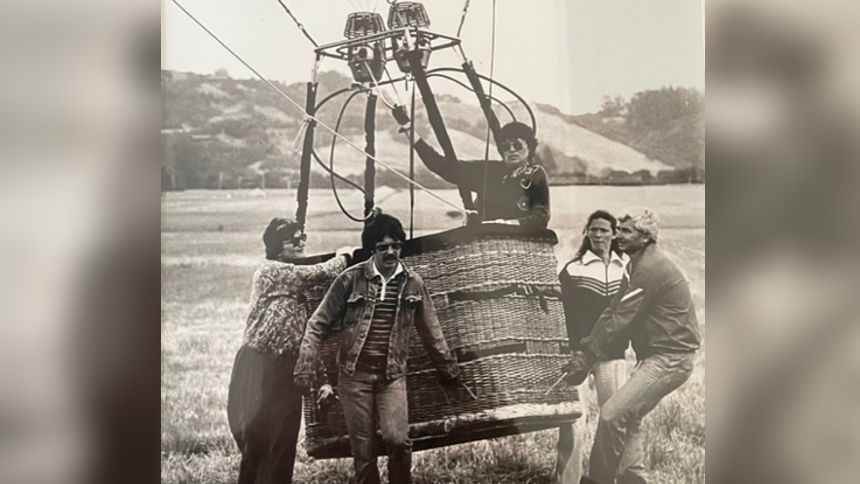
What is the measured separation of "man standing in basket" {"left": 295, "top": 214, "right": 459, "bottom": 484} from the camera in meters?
0.91

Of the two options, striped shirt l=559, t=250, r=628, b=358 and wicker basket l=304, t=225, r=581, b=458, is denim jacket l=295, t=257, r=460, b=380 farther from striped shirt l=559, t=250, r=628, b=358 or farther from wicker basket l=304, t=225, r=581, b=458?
striped shirt l=559, t=250, r=628, b=358

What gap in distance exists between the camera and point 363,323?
0.91 meters

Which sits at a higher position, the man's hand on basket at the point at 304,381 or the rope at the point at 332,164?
the rope at the point at 332,164

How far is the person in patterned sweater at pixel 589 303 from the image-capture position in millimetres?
933

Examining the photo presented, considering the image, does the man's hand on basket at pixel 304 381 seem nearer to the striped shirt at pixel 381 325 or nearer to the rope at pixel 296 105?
the striped shirt at pixel 381 325

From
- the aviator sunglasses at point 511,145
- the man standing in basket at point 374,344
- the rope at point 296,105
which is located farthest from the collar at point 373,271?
the aviator sunglasses at point 511,145

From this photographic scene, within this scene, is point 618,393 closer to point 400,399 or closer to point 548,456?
point 548,456

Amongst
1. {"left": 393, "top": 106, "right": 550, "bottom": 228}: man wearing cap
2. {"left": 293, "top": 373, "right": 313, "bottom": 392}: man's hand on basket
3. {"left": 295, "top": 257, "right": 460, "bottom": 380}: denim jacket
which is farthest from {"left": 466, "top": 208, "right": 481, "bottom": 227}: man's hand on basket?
{"left": 293, "top": 373, "right": 313, "bottom": 392}: man's hand on basket

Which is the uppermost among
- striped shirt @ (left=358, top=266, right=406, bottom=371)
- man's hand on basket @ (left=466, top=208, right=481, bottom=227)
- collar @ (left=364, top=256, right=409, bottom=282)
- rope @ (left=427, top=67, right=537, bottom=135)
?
rope @ (left=427, top=67, right=537, bottom=135)

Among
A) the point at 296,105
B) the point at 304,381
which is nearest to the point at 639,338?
the point at 304,381

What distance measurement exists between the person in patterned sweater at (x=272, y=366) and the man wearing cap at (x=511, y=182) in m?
0.24

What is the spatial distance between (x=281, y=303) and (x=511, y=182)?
0.37 m
